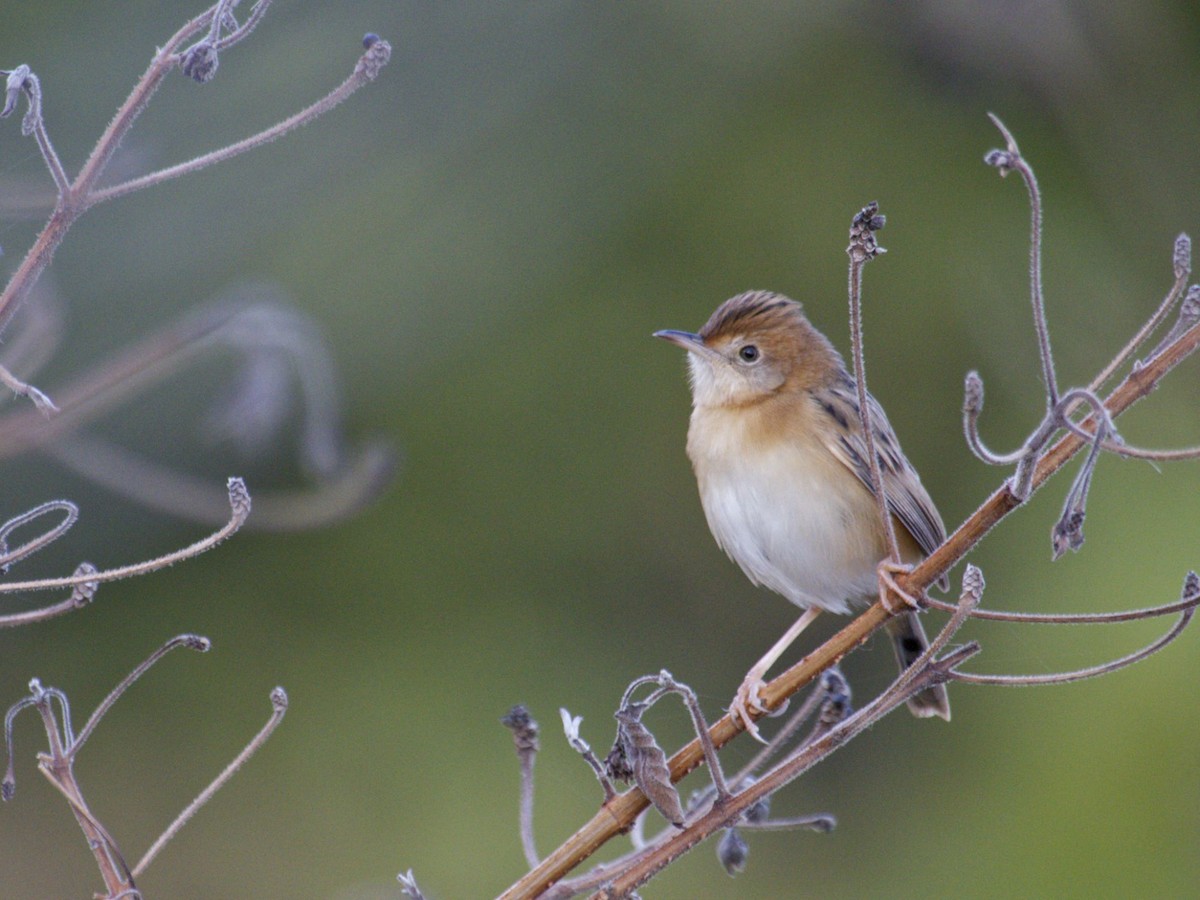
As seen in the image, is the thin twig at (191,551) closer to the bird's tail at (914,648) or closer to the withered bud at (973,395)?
the withered bud at (973,395)

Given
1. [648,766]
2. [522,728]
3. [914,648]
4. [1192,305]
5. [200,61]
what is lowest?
[914,648]

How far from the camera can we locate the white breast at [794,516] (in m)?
3.30

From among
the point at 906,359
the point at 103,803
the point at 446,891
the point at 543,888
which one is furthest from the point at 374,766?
the point at 543,888

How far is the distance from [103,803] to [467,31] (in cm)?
381

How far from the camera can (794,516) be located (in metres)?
3.33

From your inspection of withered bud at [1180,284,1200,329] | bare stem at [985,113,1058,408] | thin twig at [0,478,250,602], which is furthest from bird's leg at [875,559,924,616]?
→ thin twig at [0,478,250,602]

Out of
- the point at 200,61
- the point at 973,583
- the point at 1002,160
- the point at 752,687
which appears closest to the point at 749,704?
the point at 752,687

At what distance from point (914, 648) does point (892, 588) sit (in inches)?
69.7

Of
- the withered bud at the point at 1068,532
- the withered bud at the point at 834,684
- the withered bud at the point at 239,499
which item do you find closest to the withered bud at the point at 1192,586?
the withered bud at the point at 1068,532

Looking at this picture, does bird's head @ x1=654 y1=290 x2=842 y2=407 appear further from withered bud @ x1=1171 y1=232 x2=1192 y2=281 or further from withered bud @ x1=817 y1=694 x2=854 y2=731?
withered bud @ x1=1171 y1=232 x2=1192 y2=281

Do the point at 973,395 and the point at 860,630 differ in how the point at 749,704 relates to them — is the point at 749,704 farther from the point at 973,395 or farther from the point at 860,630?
the point at 973,395

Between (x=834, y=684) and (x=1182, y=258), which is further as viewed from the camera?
(x=834, y=684)

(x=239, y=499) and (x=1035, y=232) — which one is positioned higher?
(x=239, y=499)

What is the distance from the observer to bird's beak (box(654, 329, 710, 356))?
351 centimetres
